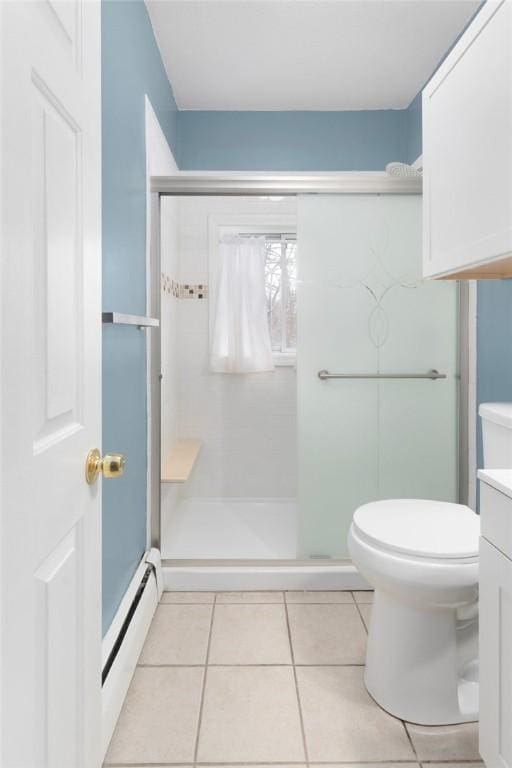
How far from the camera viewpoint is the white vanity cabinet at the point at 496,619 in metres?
1.01

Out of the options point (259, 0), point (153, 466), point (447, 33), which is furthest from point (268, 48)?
point (153, 466)

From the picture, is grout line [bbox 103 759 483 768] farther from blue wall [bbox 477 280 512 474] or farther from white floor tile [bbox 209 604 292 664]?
blue wall [bbox 477 280 512 474]

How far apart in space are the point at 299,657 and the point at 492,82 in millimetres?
1814

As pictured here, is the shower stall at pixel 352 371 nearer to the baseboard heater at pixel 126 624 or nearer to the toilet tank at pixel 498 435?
the baseboard heater at pixel 126 624

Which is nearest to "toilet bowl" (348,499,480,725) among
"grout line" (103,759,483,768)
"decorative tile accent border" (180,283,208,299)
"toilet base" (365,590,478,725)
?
"toilet base" (365,590,478,725)

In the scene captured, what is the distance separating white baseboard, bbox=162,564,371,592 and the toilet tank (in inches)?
36.7

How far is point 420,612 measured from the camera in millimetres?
1441

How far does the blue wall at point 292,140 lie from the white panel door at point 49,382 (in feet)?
7.25

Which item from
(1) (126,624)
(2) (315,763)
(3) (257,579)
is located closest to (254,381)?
(3) (257,579)

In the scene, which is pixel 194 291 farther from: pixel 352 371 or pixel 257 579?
pixel 257 579

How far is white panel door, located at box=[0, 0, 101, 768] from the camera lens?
58 cm

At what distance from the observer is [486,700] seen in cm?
111

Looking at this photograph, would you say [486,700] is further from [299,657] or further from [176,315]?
[176,315]

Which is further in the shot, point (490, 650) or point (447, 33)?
point (447, 33)
